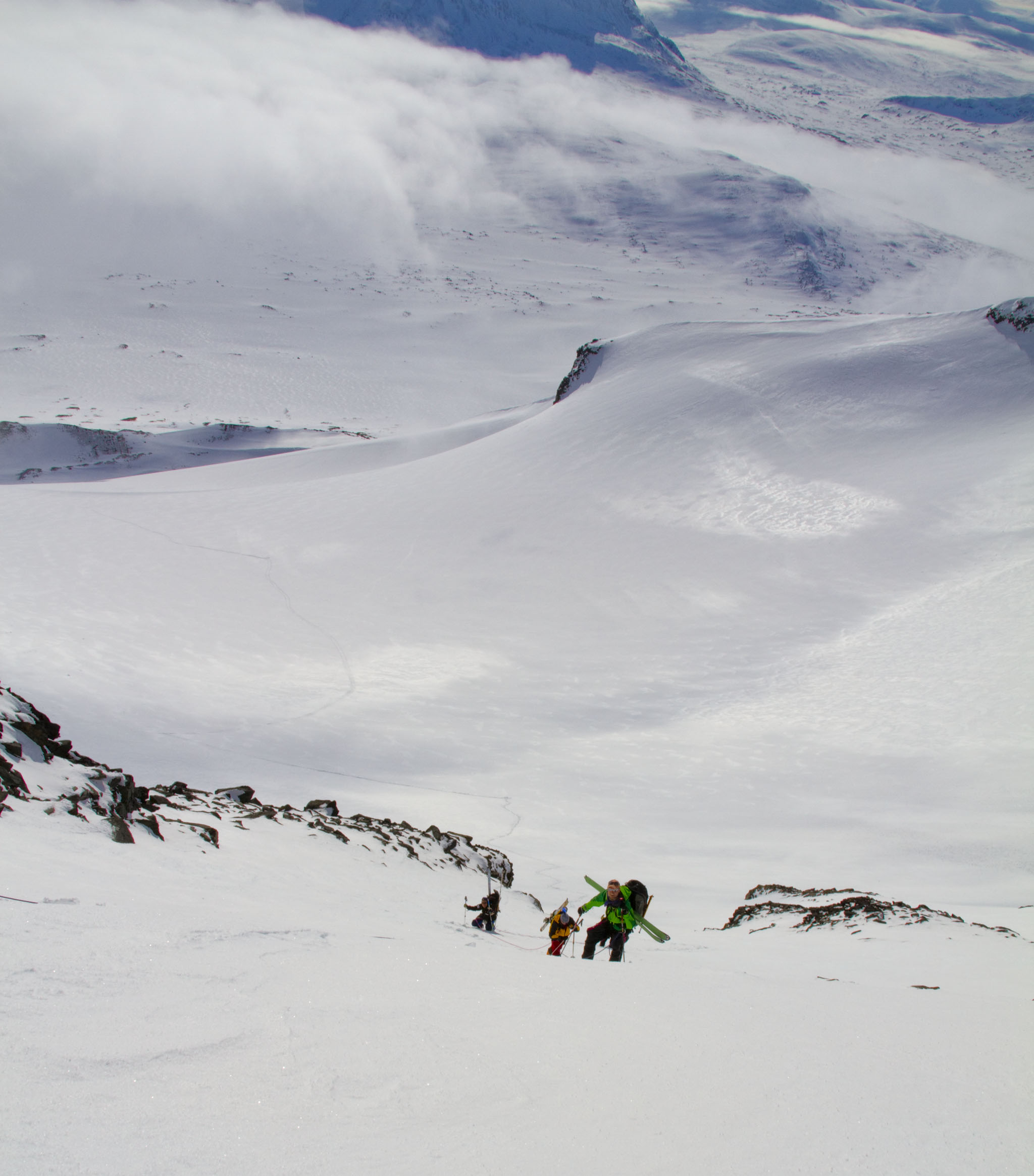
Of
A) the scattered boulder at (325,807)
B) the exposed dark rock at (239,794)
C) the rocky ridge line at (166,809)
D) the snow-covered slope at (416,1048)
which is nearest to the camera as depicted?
the snow-covered slope at (416,1048)

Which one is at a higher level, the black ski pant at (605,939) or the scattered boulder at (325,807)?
the scattered boulder at (325,807)

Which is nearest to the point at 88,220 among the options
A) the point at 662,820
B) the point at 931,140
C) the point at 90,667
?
the point at 90,667

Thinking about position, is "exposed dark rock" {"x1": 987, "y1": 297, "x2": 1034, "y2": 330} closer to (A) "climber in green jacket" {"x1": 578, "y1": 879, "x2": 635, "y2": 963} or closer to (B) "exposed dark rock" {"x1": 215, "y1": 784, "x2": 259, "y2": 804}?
(B) "exposed dark rock" {"x1": 215, "y1": 784, "x2": 259, "y2": 804}

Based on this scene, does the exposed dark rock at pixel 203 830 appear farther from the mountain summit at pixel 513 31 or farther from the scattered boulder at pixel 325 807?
the mountain summit at pixel 513 31

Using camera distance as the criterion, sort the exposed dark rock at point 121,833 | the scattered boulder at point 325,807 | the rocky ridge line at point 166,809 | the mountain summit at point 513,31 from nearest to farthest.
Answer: the exposed dark rock at point 121,833, the rocky ridge line at point 166,809, the scattered boulder at point 325,807, the mountain summit at point 513,31

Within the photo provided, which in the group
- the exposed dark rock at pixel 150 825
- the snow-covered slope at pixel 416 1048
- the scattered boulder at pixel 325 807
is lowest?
the snow-covered slope at pixel 416 1048

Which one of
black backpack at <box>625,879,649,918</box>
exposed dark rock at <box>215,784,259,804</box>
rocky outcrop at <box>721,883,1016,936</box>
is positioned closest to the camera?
black backpack at <box>625,879,649,918</box>

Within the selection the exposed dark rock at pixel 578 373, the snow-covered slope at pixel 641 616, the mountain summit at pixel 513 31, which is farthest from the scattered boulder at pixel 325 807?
the mountain summit at pixel 513 31

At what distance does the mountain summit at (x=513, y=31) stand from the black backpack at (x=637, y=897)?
20855 centimetres

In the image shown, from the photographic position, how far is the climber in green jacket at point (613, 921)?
580 centimetres

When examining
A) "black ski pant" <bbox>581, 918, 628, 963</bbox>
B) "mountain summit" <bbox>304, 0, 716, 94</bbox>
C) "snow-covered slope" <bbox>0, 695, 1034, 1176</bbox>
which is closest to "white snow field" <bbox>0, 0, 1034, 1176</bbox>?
"snow-covered slope" <bbox>0, 695, 1034, 1176</bbox>

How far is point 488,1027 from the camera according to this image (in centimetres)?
311

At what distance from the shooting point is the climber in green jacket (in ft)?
19.0

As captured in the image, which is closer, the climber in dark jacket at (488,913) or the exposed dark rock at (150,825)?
the exposed dark rock at (150,825)
